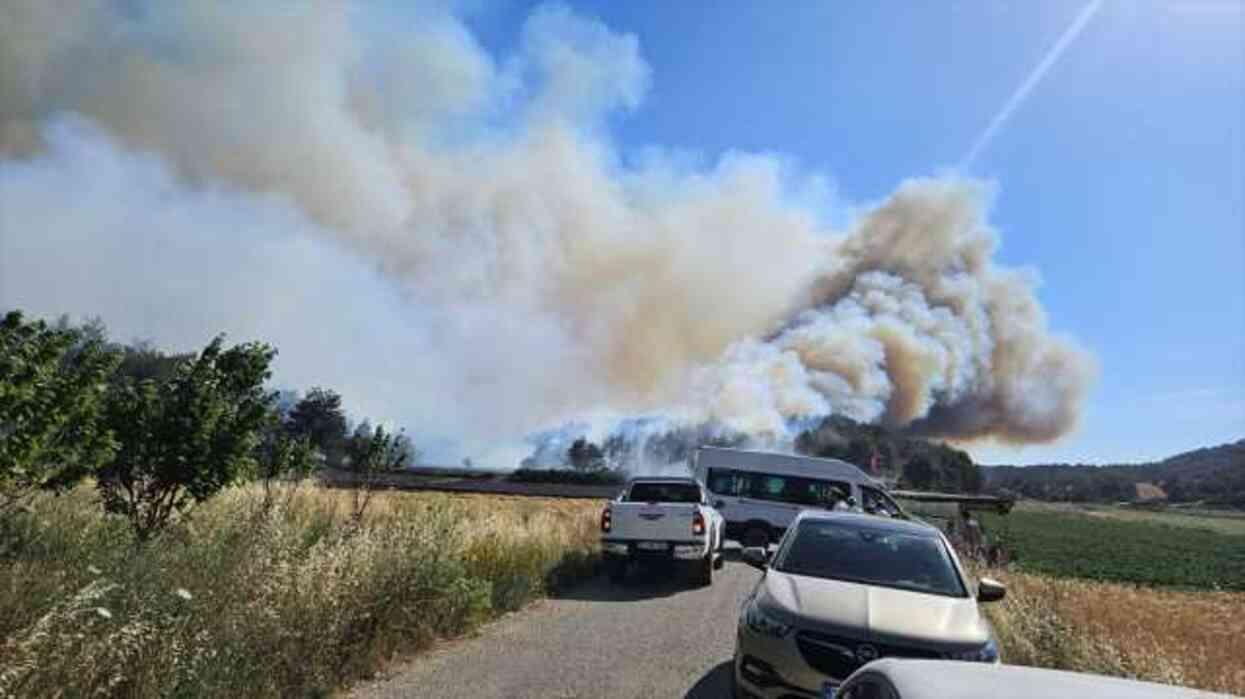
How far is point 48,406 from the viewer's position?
23.6 ft

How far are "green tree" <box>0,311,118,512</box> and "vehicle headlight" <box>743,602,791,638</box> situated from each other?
5498 millimetres

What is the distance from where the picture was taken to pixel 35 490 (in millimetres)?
7656

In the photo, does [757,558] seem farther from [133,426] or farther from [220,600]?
[133,426]

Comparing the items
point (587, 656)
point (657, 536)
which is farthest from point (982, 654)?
point (657, 536)

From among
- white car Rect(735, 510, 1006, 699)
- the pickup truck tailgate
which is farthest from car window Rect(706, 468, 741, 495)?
white car Rect(735, 510, 1006, 699)

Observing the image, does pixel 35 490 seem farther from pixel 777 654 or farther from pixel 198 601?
pixel 777 654

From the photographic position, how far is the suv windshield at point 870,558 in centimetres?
727

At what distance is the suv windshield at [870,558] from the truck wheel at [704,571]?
676cm

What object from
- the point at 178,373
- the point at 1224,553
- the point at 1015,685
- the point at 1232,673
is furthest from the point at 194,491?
the point at 1224,553

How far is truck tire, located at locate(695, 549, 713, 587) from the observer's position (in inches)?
581

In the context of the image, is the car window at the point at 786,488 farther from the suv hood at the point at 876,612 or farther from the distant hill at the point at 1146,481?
the distant hill at the point at 1146,481

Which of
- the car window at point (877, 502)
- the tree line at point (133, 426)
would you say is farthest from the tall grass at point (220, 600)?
the car window at point (877, 502)

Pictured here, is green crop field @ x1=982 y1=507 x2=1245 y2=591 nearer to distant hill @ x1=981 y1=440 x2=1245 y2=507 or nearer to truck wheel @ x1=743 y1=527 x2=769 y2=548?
truck wheel @ x1=743 y1=527 x2=769 y2=548

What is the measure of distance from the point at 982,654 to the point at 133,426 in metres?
7.96
